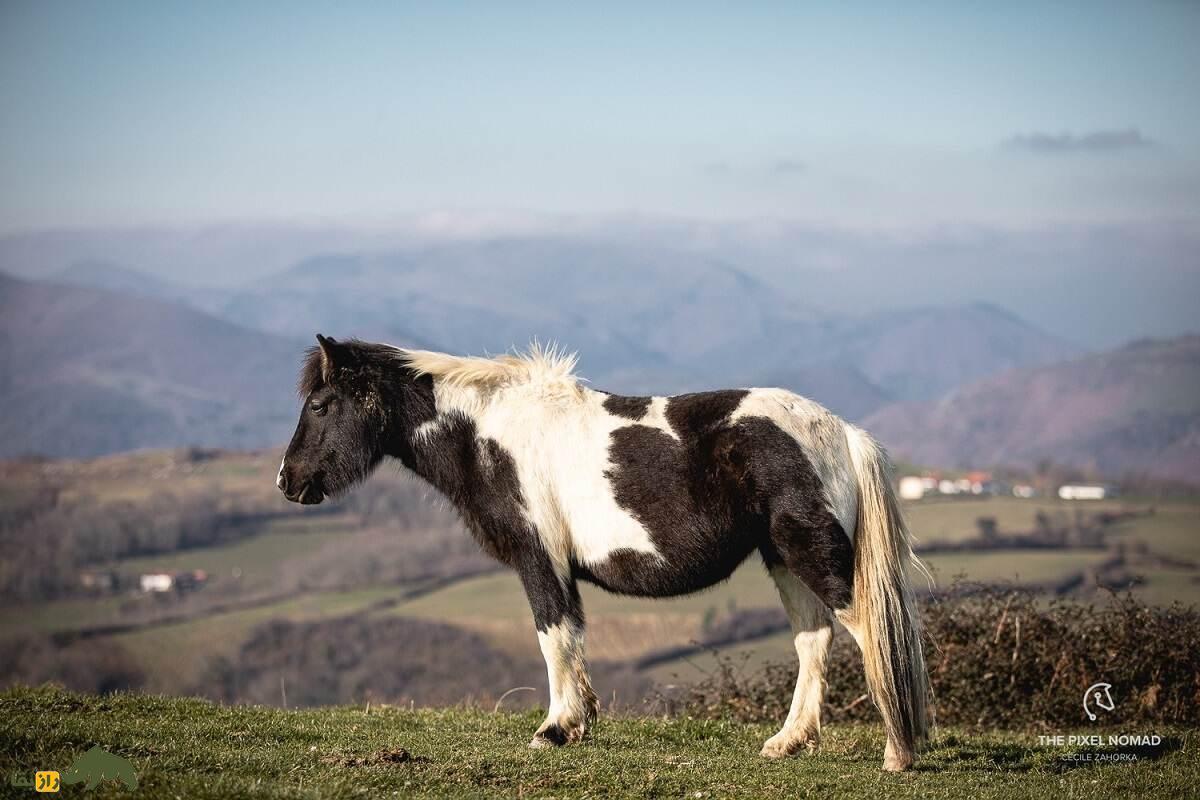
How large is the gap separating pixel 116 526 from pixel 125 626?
84.5ft

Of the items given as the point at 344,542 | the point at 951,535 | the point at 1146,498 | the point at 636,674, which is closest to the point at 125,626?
the point at 344,542

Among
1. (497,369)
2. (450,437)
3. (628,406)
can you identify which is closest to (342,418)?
(450,437)

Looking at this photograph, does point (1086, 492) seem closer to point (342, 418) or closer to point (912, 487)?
→ point (912, 487)

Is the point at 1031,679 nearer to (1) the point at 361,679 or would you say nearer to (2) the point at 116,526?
(1) the point at 361,679

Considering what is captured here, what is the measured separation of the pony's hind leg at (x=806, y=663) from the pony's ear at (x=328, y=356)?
3.86m

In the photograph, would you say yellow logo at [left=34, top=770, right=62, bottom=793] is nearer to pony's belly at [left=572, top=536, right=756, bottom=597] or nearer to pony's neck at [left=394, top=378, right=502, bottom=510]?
pony's neck at [left=394, top=378, right=502, bottom=510]

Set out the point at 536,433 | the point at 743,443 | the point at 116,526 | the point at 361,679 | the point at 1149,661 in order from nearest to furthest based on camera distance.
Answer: the point at 743,443 < the point at 536,433 < the point at 1149,661 < the point at 361,679 < the point at 116,526

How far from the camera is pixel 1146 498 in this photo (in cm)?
8338

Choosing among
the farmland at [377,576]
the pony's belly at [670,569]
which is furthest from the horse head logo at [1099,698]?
the farmland at [377,576]

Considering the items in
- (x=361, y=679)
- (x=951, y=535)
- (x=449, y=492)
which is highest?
(x=449, y=492)

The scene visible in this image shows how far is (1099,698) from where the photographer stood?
12.7 metres

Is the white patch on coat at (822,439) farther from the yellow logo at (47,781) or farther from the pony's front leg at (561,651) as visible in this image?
the yellow logo at (47,781)

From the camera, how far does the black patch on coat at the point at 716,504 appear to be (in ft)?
28.3

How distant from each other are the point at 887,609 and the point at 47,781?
18.1ft
